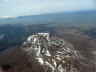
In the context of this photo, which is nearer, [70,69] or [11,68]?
[70,69]

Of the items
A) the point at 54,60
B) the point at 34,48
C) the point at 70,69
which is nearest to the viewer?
the point at 70,69

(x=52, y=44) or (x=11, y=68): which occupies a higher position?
(x=52, y=44)

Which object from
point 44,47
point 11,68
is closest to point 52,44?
point 44,47

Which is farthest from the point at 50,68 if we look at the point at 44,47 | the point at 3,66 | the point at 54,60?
the point at 3,66

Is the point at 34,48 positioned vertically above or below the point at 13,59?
above

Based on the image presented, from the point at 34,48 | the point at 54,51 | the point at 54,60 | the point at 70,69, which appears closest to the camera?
the point at 70,69

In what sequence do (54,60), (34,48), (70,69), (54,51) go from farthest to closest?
1. (34,48)
2. (54,51)
3. (54,60)
4. (70,69)

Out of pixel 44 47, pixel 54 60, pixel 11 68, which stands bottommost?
pixel 11 68

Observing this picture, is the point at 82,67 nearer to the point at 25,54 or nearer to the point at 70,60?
the point at 70,60

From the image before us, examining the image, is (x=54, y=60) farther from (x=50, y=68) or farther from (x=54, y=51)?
(x=54, y=51)
